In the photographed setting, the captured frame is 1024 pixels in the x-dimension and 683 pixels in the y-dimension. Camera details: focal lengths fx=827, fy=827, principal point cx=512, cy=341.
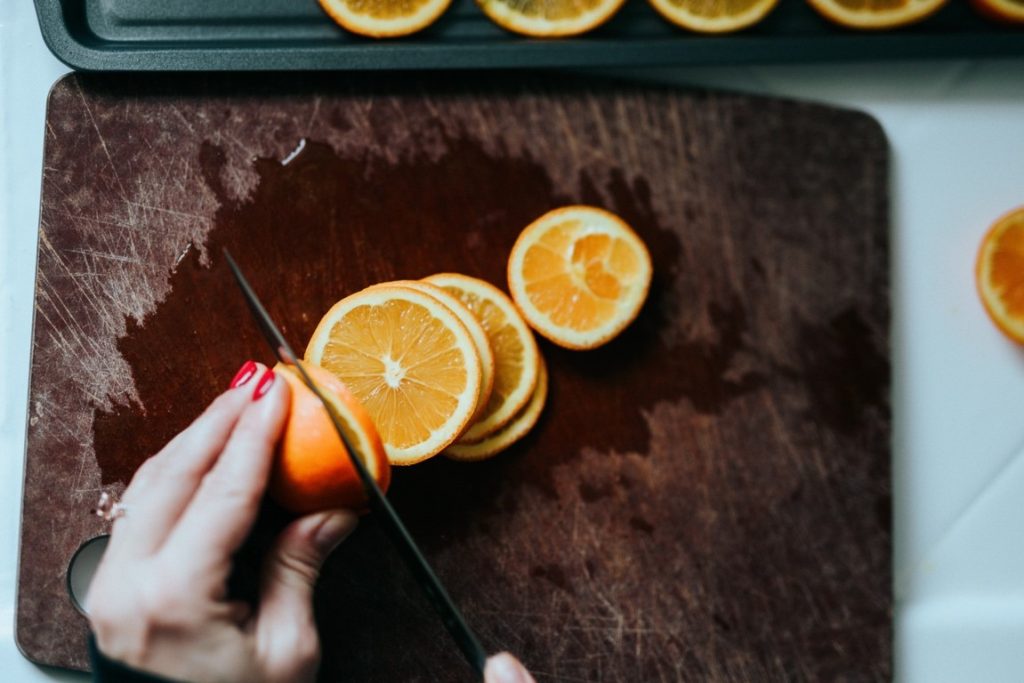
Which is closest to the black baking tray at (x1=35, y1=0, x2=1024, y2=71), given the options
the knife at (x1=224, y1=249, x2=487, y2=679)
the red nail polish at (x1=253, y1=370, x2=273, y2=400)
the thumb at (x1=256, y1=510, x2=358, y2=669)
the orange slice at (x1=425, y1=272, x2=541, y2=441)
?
the orange slice at (x1=425, y1=272, x2=541, y2=441)

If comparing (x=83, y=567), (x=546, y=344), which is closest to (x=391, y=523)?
(x=546, y=344)

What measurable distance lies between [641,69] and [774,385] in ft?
2.97

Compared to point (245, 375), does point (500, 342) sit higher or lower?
lower

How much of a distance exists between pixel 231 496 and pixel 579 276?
98 cm

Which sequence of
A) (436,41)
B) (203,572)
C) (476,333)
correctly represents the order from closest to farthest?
1. (203,572)
2. (476,333)
3. (436,41)

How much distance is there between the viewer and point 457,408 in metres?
1.90

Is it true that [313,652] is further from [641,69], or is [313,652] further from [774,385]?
[641,69]

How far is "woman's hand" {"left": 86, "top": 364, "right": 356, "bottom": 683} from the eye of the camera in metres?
1.51

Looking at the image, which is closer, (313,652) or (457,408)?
(313,652)

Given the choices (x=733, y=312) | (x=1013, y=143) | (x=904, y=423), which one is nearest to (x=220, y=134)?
(x=733, y=312)

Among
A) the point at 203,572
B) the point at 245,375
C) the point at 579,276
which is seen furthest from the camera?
the point at 579,276

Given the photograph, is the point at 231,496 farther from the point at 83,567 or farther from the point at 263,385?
the point at 83,567

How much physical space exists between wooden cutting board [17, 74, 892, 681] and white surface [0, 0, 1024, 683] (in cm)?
10

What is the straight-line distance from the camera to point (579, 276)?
2.07m
